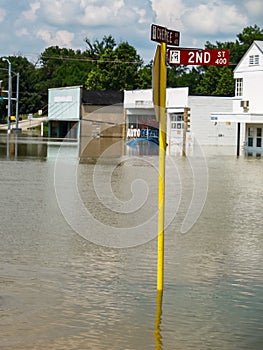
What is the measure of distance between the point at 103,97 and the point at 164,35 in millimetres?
80294

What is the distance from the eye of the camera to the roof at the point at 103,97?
8700cm

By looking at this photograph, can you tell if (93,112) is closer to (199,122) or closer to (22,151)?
(199,122)

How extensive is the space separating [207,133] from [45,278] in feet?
192

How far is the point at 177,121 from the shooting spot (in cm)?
7075

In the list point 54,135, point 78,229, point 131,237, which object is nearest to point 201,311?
point 131,237

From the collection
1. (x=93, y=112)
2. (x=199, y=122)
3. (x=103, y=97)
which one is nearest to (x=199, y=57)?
(x=199, y=122)

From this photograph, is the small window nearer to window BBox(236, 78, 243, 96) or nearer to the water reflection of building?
window BBox(236, 78, 243, 96)

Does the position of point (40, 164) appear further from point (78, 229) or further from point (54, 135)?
point (54, 135)

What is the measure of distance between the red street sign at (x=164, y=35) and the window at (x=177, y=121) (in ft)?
200

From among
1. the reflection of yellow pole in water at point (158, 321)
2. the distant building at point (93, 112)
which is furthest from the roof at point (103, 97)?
the reflection of yellow pole in water at point (158, 321)

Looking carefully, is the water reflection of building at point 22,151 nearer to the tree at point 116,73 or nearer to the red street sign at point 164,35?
the red street sign at point 164,35

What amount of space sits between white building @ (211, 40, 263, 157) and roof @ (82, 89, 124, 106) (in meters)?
26.2

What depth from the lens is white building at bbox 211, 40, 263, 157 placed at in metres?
58.7

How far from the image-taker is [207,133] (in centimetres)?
6850
